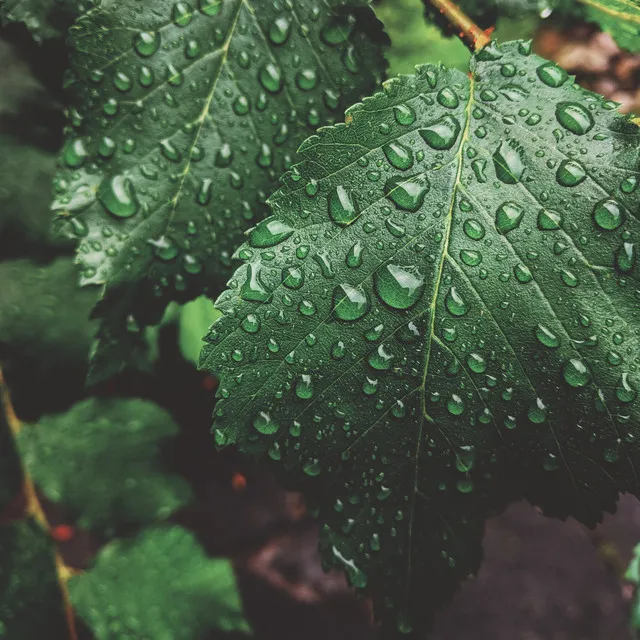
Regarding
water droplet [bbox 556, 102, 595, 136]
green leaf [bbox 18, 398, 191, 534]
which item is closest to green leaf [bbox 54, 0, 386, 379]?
water droplet [bbox 556, 102, 595, 136]

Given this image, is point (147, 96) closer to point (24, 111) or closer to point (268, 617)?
point (24, 111)

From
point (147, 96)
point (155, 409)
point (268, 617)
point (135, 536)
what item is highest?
point (147, 96)

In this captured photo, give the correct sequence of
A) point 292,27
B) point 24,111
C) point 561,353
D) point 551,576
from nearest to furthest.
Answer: point 561,353
point 292,27
point 24,111
point 551,576

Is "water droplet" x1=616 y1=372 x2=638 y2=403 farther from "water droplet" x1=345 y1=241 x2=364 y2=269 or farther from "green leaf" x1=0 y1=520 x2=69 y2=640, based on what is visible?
"green leaf" x1=0 y1=520 x2=69 y2=640

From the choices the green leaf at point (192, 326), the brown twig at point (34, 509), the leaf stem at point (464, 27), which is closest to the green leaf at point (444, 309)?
the leaf stem at point (464, 27)

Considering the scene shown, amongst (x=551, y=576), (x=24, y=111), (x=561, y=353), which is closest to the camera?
(x=561, y=353)

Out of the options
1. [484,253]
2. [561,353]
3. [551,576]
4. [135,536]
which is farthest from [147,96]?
[551,576]
